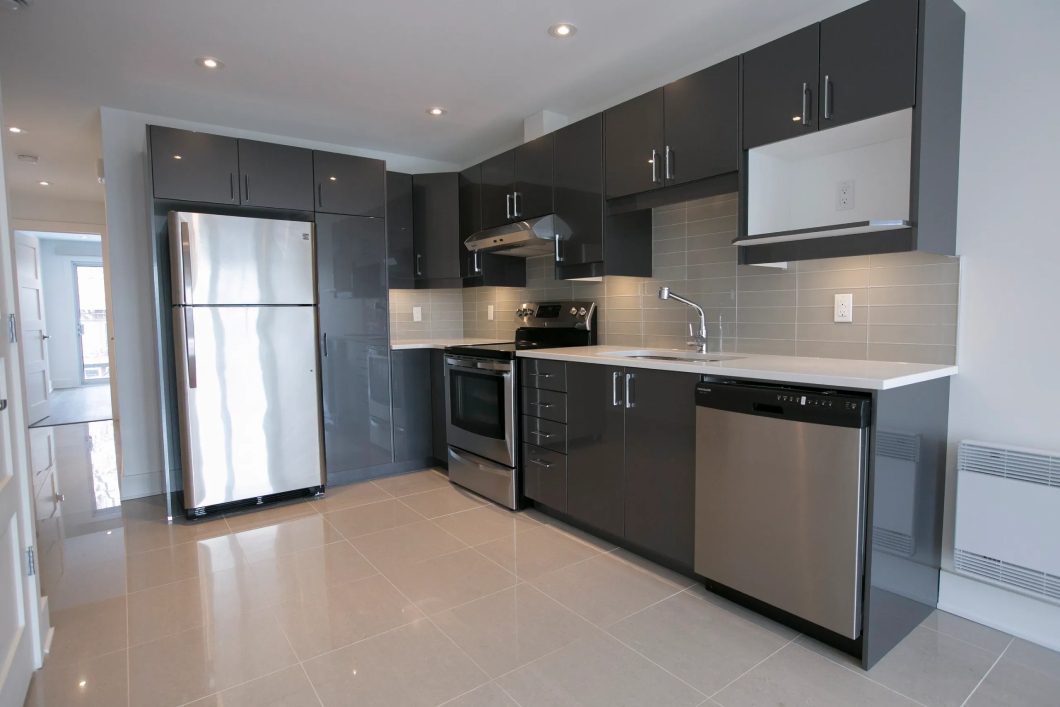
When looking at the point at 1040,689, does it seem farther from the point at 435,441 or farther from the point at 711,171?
the point at 435,441

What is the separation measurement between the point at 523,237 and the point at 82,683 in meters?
2.69

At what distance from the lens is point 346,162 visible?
367cm

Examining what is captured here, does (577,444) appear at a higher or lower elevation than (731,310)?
lower

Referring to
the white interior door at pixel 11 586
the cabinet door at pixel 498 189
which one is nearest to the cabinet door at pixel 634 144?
the cabinet door at pixel 498 189

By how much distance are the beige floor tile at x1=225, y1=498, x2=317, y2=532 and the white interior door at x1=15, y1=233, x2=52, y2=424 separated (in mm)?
4951

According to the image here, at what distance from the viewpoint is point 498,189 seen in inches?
147

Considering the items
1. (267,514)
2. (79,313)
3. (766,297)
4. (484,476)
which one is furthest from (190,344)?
(79,313)

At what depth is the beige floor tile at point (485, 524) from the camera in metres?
2.88

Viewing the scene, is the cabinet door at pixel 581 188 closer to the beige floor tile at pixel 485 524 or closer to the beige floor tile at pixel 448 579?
the beige floor tile at pixel 485 524

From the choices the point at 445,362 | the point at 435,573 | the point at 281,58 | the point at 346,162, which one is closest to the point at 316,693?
the point at 435,573

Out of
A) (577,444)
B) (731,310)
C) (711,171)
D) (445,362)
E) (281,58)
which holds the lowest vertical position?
(577,444)

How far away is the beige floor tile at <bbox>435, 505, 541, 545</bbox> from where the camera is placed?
2.88m

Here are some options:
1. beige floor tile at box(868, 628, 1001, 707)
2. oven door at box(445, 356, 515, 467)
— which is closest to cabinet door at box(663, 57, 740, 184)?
oven door at box(445, 356, 515, 467)

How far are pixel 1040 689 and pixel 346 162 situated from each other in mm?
4107
